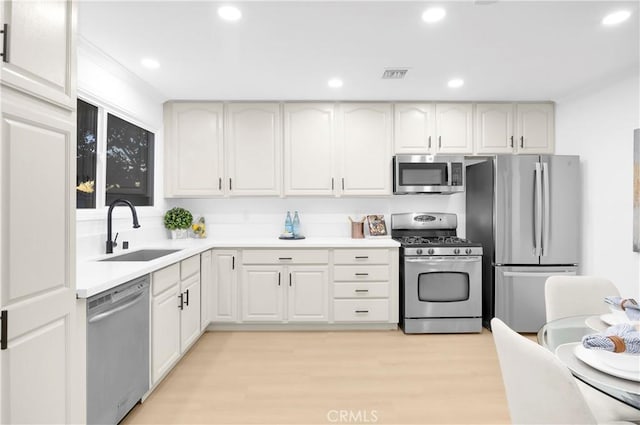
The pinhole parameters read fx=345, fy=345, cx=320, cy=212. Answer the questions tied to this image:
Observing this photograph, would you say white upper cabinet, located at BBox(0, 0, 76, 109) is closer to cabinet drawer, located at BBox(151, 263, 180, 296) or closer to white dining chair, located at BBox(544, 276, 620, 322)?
cabinet drawer, located at BBox(151, 263, 180, 296)

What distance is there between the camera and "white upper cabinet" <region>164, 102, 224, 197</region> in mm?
3746

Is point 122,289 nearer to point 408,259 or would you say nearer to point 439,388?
point 439,388

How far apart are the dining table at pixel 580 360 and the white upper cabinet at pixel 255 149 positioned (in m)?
2.80

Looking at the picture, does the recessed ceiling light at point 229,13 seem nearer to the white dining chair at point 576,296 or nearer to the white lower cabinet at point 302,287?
the white lower cabinet at point 302,287

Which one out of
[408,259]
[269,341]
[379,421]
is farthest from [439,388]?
[269,341]

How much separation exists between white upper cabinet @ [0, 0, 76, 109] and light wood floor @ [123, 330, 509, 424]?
1842 mm

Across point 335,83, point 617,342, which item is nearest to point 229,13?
point 335,83

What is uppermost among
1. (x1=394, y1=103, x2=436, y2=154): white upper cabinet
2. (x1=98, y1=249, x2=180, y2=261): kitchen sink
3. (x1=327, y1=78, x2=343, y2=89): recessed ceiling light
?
(x1=327, y1=78, x2=343, y2=89): recessed ceiling light

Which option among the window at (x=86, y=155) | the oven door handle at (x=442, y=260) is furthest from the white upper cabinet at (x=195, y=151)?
the oven door handle at (x=442, y=260)

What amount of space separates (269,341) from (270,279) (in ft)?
1.92

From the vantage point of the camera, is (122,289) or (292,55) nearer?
(122,289)

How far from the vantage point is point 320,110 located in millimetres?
3771

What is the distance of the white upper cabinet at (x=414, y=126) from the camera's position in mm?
3777

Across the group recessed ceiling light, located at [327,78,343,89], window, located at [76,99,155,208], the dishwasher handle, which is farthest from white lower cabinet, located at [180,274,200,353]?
recessed ceiling light, located at [327,78,343,89]
